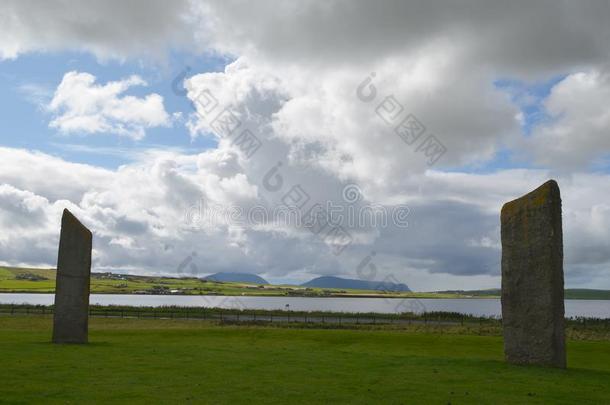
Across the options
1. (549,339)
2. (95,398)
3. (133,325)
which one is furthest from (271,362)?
(133,325)

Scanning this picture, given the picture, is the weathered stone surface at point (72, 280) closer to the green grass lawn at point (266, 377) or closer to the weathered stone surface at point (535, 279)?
the green grass lawn at point (266, 377)

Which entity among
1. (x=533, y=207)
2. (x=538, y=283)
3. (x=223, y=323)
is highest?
(x=533, y=207)

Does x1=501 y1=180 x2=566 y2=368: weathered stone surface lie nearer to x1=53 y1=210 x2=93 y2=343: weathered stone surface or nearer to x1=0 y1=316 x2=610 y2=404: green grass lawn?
x1=0 y1=316 x2=610 y2=404: green grass lawn

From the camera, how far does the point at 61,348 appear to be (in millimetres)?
23094

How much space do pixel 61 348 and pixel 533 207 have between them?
63.7 ft

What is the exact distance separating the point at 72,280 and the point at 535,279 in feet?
62.8

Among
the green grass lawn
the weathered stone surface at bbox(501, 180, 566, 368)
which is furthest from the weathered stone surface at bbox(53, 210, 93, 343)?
the weathered stone surface at bbox(501, 180, 566, 368)

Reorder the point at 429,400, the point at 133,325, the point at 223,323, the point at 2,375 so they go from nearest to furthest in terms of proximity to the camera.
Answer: the point at 429,400
the point at 2,375
the point at 133,325
the point at 223,323

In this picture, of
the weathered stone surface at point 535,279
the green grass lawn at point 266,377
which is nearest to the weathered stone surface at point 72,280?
the green grass lawn at point 266,377

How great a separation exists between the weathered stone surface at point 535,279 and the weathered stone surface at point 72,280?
1769 centimetres

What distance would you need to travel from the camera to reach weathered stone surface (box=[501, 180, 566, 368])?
18797 mm

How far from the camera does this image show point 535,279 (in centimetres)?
1894

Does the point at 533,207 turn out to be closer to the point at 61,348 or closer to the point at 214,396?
the point at 214,396

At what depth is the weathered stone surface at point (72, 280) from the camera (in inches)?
974
